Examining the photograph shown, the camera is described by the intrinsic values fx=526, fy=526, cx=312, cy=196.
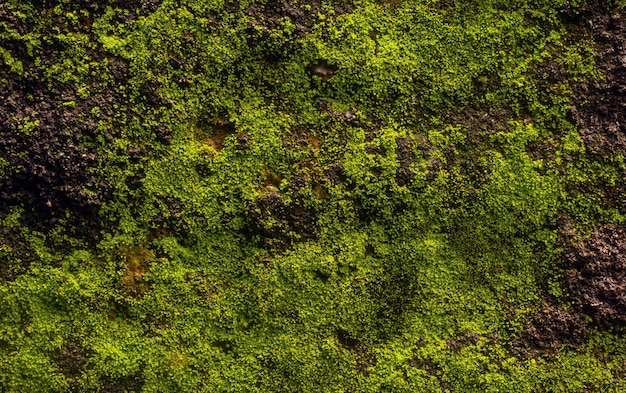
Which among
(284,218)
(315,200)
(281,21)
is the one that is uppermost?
(281,21)

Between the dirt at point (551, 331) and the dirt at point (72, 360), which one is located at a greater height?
the dirt at point (551, 331)

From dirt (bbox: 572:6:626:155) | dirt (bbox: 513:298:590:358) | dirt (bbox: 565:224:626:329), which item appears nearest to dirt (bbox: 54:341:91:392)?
dirt (bbox: 513:298:590:358)

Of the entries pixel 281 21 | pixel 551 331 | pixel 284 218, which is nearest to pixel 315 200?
pixel 284 218

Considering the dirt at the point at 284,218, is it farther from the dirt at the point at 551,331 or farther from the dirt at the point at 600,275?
the dirt at the point at 600,275

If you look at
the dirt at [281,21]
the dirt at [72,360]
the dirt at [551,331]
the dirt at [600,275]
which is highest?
the dirt at [281,21]

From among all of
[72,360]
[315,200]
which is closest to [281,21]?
[315,200]

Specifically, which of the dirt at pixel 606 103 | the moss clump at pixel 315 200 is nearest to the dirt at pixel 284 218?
the moss clump at pixel 315 200

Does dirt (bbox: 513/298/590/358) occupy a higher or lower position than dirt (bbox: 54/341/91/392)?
higher

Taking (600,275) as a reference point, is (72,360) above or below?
below

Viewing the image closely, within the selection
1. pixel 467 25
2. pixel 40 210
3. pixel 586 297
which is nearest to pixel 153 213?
pixel 40 210

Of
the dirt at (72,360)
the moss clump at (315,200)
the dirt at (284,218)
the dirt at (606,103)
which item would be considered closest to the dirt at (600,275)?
the moss clump at (315,200)

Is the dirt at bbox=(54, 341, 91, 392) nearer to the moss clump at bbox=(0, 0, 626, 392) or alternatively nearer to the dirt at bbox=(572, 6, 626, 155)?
the moss clump at bbox=(0, 0, 626, 392)

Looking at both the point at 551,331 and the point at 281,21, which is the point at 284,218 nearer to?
the point at 281,21

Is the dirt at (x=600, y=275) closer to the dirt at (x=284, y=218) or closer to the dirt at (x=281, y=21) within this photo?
the dirt at (x=284, y=218)
